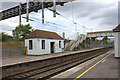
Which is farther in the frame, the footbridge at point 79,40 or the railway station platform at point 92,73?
the footbridge at point 79,40

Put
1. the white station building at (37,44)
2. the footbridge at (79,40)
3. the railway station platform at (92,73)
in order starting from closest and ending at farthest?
the railway station platform at (92,73) → the white station building at (37,44) → the footbridge at (79,40)

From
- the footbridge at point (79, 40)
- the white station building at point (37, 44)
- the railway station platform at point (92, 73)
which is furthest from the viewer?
the footbridge at point (79, 40)

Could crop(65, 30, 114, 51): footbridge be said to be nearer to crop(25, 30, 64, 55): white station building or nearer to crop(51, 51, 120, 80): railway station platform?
crop(25, 30, 64, 55): white station building

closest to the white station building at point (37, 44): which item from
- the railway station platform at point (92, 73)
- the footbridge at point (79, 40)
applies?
the footbridge at point (79, 40)

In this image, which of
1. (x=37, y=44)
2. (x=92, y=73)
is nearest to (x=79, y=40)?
(x=37, y=44)

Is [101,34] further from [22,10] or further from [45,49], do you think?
[22,10]

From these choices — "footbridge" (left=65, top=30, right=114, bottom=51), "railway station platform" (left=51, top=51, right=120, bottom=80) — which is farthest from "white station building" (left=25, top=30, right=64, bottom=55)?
"railway station platform" (left=51, top=51, right=120, bottom=80)

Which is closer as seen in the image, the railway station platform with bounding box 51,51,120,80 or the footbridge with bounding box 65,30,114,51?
the railway station platform with bounding box 51,51,120,80

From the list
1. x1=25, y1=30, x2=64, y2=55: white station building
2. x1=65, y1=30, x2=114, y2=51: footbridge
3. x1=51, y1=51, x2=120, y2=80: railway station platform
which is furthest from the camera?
x1=65, y1=30, x2=114, y2=51: footbridge

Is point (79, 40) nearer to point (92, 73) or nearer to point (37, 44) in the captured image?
point (37, 44)

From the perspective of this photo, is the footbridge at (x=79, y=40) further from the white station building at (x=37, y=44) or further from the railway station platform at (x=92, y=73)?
the railway station platform at (x=92, y=73)

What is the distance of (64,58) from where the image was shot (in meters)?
16.5

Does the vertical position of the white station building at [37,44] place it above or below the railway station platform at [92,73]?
above

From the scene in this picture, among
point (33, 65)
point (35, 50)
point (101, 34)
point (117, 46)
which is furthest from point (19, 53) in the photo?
point (101, 34)
